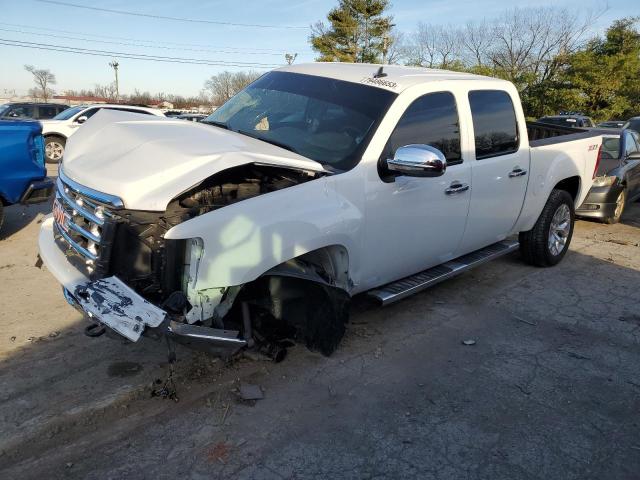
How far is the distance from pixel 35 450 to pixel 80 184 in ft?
4.80

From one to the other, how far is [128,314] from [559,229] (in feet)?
17.2

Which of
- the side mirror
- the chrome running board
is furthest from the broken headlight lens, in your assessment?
the side mirror

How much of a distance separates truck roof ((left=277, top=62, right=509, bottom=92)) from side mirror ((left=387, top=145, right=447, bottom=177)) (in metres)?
0.72

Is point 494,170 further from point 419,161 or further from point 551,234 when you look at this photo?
point 551,234

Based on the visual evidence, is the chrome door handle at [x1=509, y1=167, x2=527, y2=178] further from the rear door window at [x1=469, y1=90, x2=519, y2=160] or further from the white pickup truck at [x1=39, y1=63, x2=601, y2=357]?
the rear door window at [x1=469, y1=90, x2=519, y2=160]

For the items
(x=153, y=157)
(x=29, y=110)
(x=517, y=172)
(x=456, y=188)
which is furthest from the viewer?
(x=29, y=110)

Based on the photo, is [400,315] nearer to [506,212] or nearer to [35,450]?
[506,212]

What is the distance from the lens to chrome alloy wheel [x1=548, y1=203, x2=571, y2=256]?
602 cm

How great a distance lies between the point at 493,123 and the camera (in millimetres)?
4742

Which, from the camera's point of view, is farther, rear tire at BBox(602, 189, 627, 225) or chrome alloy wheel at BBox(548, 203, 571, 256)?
rear tire at BBox(602, 189, 627, 225)

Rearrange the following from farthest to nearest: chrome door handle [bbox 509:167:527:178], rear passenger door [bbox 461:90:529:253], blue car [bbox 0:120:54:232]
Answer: blue car [bbox 0:120:54:232] → chrome door handle [bbox 509:167:527:178] → rear passenger door [bbox 461:90:529:253]

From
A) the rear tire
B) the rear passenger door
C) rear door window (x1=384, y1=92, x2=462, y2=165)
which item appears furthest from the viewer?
Answer: the rear tire

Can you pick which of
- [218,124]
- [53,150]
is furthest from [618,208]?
[53,150]

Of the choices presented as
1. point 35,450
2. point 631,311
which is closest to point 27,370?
point 35,450
